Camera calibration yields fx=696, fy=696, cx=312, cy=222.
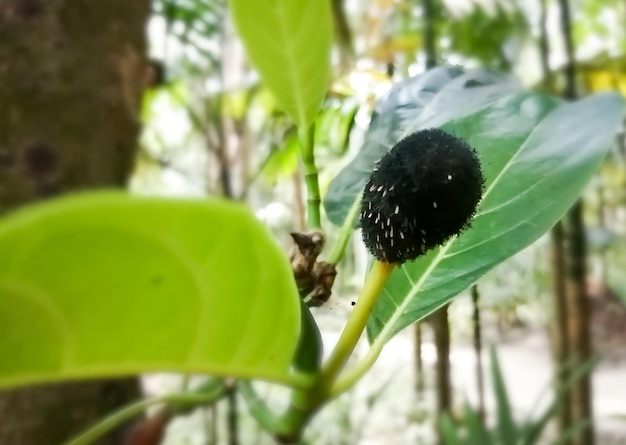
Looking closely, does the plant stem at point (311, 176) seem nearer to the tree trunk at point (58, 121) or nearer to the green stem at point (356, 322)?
the green stem at point (356, 322)

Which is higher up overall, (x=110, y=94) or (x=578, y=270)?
(x=110, y=94)

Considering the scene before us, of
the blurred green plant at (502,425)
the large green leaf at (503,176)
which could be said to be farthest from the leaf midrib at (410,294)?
the blurred green plant at (502,425)

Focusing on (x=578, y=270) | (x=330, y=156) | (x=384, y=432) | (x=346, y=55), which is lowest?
(x=384, y=432)

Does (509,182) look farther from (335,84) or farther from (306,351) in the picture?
(335,84)

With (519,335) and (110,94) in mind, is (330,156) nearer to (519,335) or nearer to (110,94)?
(110,94)

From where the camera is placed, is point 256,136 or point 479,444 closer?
point 479,444

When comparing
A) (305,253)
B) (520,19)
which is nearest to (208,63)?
(520,19)

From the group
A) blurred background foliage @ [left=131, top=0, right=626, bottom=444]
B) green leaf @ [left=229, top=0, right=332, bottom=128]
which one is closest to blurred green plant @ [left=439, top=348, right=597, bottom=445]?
blurred background foliage @ [left=131, top=0, right=626, bottom=444]
